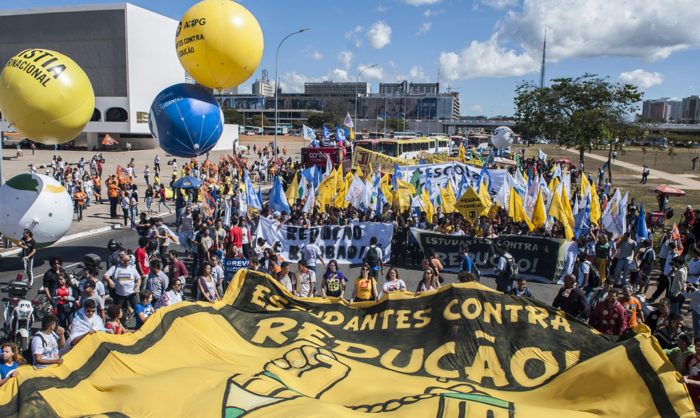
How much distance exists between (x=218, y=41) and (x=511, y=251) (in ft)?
26.9

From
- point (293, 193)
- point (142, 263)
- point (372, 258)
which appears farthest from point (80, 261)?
point (372, 258)

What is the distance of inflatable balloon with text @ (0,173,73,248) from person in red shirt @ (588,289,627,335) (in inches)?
429

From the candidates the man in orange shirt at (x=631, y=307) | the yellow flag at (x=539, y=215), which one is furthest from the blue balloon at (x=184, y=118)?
the man in orange shirt at (x=631, y=307)

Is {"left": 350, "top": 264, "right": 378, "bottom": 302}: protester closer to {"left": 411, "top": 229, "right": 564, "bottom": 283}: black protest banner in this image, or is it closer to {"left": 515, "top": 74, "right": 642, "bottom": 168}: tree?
{"left": 411, "top": 229, "right": 564, "bottom": 283}: black protest banner

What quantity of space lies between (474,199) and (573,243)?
2.59 meters

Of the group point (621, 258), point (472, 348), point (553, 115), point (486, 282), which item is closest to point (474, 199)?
point (486, 282)

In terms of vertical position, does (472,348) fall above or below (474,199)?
below

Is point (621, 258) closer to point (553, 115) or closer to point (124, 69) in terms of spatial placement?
point (553, 115)

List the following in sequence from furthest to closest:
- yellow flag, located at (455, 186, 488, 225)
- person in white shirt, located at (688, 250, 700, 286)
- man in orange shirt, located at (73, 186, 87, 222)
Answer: man in orange shirt, located at (73, 186, 87, 222) < yellow flag, located at (455, 186, 488, 225) < person in white shirt, located at (688, 250, 700, 286)

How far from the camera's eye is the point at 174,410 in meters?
4.02

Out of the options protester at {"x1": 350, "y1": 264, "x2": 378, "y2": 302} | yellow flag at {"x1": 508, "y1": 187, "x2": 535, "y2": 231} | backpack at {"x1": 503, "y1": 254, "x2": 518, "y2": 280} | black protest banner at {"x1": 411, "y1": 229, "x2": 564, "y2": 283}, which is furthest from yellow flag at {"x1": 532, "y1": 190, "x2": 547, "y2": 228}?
protester at {"x1": 350, "y1": 264, "x2": 378, "y2": 302}

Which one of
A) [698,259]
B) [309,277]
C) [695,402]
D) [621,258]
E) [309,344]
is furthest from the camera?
[621,258]

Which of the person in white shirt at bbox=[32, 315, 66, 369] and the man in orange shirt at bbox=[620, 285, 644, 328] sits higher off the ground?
the man in orange shirt at bbox=[620, 285, 644, 328]

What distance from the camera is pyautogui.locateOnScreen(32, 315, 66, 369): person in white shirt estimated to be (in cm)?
551
